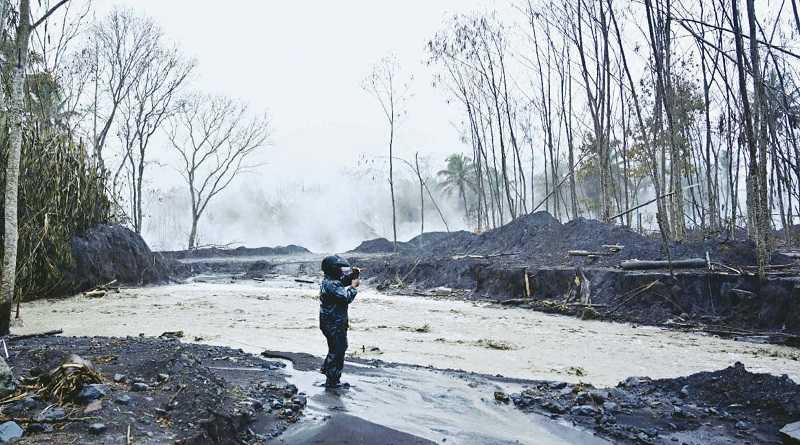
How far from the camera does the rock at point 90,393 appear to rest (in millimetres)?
3580

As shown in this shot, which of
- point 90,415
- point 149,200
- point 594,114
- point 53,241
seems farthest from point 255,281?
point 149,200

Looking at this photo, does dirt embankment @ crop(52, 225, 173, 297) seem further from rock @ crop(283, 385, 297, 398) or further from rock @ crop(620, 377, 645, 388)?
rock @ crop(620, 377, 645, 388)

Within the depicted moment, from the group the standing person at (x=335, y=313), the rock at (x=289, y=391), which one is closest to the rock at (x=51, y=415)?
the rock at (x=289, y=391)

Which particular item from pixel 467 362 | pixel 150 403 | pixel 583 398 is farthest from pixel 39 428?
pixel 467 362

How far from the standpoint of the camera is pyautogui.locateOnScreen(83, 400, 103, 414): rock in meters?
3.40

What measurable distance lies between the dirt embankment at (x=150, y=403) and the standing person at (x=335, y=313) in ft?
1.45

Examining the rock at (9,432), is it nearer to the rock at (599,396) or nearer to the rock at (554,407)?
the rock at (554,407)

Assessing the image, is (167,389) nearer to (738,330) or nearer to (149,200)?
(738,330)

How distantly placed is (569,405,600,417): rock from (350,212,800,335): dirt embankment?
242 inches

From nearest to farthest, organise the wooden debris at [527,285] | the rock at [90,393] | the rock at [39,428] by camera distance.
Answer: the rock at [39,428] → the rock at [90,393] → the wooden debris at [527,285]

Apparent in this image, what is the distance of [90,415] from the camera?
3348 mm

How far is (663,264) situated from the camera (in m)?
11.8

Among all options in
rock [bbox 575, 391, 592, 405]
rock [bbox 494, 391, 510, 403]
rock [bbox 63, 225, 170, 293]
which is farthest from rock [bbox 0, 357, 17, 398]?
rock [bbox 63, 225, 170, 293]

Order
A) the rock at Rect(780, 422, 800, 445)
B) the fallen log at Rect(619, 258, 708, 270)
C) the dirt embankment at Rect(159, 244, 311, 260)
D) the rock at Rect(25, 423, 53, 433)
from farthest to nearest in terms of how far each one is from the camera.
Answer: the dirt embankment at Rect(159, 244, 311, 260) → the fallen log at Rect(619, 258, 708, 270) → the rock at Rect(780, 422, 800, 445) → the rock at Rect(25, 423, 53, 433)
